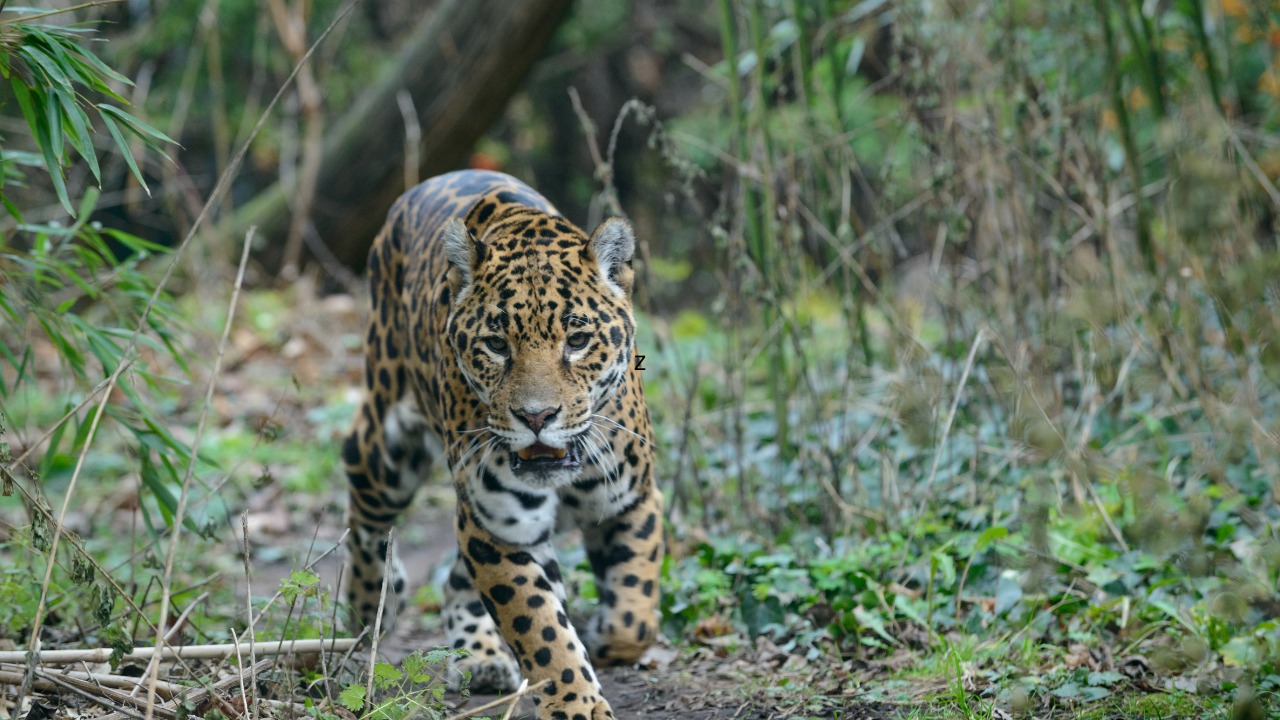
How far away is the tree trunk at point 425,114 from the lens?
9133mm

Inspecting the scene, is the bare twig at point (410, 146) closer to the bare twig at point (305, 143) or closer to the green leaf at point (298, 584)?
the bare twig at point (305, 143)

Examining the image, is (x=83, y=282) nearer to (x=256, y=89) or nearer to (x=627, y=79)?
(x=256, y=89)

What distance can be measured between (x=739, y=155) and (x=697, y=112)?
26.1 ft

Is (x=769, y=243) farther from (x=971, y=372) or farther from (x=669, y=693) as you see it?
(x=669, y=693)

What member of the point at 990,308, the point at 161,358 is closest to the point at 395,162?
the point at 161,358

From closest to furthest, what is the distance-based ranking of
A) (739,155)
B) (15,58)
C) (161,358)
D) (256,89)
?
(15,58) → (739,155) → (161,358) → (256,89)

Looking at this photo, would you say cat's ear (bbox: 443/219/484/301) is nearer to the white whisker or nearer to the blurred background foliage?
the white whisker

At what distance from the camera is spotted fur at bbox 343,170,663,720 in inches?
130

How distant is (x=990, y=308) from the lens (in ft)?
17.3

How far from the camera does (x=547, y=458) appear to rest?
3.41 metres

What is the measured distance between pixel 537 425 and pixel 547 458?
0.22 m

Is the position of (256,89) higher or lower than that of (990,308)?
higher

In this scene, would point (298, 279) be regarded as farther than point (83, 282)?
Yes

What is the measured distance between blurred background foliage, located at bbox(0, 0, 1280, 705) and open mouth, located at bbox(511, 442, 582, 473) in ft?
3.02
